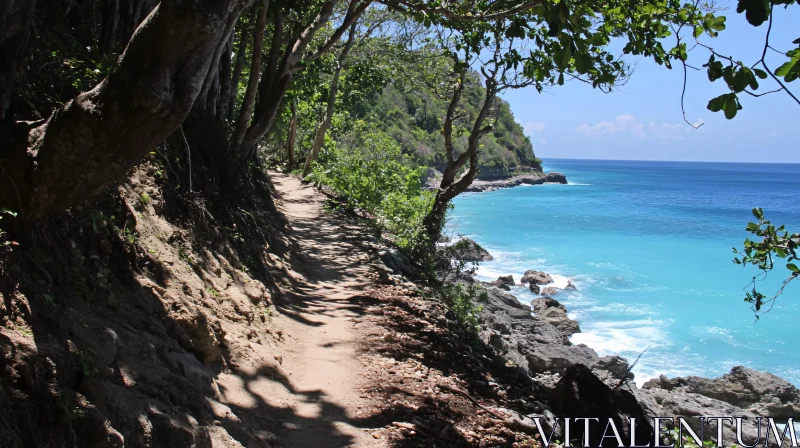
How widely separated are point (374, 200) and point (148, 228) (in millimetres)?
12242

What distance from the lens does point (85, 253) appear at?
439 cm

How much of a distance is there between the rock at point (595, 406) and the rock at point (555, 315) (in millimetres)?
13279

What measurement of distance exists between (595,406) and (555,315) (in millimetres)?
14622

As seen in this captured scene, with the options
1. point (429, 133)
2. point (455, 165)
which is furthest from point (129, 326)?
point (429, 133)

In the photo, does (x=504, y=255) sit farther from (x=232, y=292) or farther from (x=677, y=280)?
(x=232, y=292)

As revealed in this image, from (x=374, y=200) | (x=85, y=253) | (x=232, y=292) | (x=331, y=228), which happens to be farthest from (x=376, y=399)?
(x=374, y=200)

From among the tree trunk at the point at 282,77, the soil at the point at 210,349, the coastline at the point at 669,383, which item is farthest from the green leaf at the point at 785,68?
the coastline at the point at 669,383

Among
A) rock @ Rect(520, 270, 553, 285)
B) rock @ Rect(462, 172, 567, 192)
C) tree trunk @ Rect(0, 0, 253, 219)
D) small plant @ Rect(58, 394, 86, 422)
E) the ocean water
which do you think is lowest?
the ocean water

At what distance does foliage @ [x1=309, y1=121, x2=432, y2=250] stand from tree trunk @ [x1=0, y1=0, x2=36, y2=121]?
10520 mm

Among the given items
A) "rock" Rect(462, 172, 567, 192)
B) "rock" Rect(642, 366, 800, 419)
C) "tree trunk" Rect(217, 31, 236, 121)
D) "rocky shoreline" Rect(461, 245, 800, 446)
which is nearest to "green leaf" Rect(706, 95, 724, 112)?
"rocky shoreline" Rect(461, 245, 800, 446)

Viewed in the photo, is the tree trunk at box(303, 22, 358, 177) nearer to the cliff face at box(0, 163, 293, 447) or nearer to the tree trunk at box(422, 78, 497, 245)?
the tree trunk at box(422, 78, 497, 245)

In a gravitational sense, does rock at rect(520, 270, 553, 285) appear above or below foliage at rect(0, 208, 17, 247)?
below

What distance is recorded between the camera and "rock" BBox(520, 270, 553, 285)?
26234 millimetres

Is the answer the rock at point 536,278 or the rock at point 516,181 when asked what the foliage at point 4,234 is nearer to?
the rock at point 536,278
